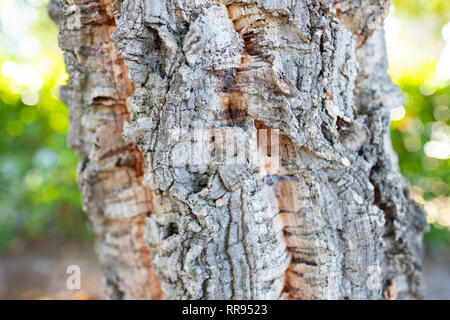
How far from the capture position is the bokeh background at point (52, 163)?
254 cm

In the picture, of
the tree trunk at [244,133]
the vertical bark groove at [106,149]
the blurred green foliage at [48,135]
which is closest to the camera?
the tree trunk at [244,133]

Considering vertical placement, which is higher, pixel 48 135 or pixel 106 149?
pixel 48 135

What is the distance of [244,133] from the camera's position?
1086 millimetres

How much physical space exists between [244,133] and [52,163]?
2.55 meters

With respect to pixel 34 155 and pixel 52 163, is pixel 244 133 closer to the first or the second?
pixel 52 163

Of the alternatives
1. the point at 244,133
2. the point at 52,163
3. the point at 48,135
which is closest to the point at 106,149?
the point at 244,133

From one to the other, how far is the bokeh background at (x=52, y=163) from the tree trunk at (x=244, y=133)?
4.61 feet

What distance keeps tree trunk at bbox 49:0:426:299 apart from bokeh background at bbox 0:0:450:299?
1.41 metres

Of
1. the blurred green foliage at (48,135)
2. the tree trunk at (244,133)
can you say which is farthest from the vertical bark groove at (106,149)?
the blurred green foliage at (48,135)

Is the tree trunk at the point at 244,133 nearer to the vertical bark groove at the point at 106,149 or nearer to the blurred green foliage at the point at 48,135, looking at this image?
the vertical bark groove at the point at 106,149

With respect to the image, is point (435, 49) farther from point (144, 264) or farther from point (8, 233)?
point (8, 233)

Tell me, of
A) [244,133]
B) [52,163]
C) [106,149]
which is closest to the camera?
[244,133]

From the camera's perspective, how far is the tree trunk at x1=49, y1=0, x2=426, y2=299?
107 centimetres

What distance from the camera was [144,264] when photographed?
1.50m
